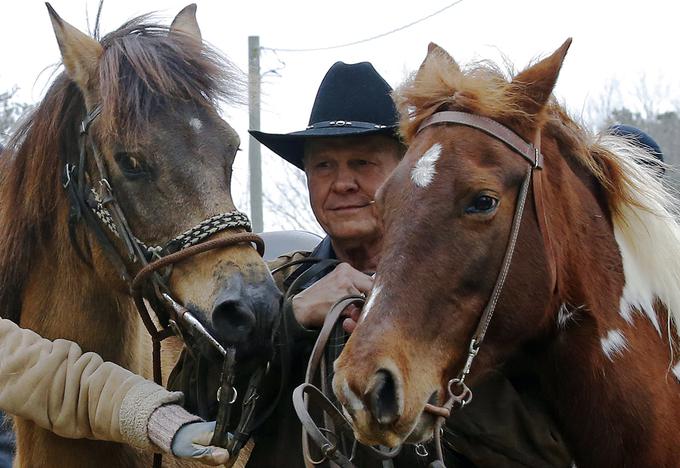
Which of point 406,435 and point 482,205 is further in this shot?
point 482,205

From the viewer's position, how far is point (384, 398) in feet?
8.26

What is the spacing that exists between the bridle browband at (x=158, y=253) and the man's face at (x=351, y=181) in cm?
58

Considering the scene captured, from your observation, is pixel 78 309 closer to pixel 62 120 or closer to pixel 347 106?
pixel 62 120

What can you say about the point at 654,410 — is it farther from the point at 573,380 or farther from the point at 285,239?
the point at 285,239

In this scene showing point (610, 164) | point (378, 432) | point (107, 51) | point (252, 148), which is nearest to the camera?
point (378, 432)

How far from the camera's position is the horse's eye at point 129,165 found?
3.42m

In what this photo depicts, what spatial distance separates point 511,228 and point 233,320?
100cm

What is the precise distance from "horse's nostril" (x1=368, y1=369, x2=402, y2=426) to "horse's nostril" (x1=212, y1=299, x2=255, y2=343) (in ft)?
2.38

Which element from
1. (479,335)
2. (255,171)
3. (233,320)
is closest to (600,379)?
(479,335)

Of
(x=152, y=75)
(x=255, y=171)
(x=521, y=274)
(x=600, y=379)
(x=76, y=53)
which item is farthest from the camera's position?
(x=255, y=171)

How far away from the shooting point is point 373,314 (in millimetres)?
2646

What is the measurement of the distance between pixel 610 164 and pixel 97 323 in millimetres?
2014

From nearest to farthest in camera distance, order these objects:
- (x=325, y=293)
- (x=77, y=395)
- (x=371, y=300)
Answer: (x=371, y=300) → (x=77, y=395) → (x=325, y=293)

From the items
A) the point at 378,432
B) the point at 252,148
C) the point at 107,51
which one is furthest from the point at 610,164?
the point at 252,148
